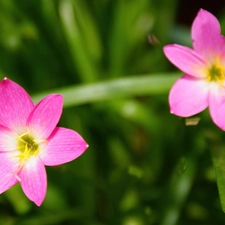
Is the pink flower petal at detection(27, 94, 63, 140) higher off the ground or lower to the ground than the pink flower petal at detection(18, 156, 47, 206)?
higher

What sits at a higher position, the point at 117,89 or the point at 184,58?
the point at 184,58

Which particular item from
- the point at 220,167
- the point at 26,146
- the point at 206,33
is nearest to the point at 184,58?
the point at 206,33

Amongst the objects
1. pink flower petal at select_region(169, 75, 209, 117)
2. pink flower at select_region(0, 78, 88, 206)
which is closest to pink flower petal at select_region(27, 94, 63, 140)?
pink flower at select_region(0, 78, 88, 206)

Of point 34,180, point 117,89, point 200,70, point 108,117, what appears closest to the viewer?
point 34,180

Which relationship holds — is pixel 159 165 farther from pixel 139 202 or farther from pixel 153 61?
pixel 153 61

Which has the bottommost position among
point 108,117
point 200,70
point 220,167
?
point 108,117

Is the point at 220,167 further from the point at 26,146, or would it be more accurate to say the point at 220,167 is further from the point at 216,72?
the point at 26,146

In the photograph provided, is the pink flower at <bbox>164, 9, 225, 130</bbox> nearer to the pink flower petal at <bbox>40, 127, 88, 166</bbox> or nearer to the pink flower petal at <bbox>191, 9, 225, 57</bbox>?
the pink flower petal at <bbox>191, 9, 225, 57</bbox>
